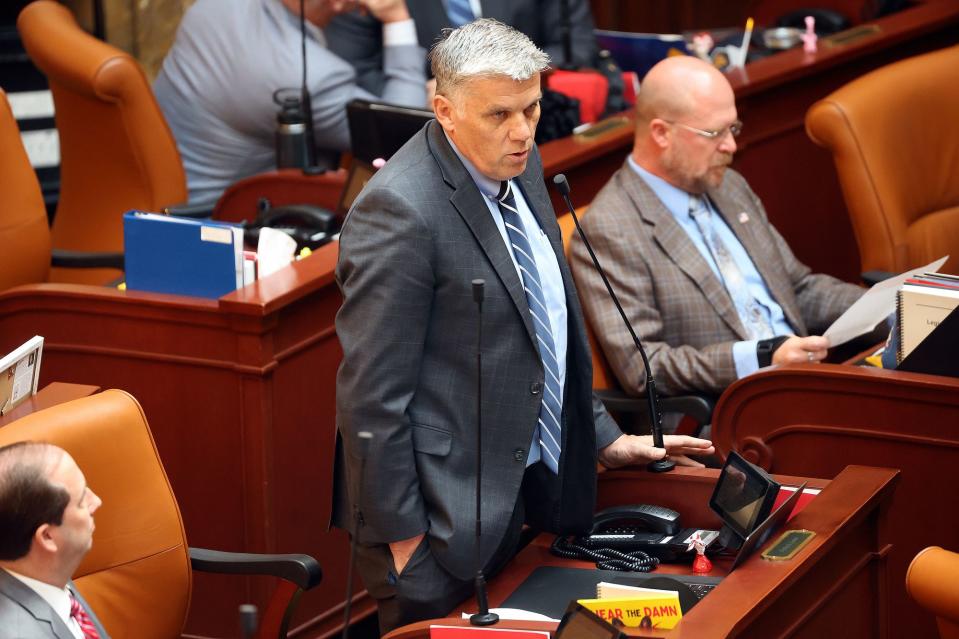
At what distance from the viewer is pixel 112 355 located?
3203 mm

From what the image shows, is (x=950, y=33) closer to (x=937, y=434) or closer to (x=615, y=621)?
(x=937, y=434)

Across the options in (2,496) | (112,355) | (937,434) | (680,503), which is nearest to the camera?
(2,496)

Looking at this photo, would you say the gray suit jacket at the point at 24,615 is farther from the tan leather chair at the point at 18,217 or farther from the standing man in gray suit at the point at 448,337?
the tan leather chair at the point at 18,217

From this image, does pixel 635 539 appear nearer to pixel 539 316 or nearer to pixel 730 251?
pixel 539 316

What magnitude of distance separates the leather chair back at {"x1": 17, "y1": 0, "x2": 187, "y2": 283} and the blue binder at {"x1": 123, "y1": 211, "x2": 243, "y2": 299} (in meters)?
1.09

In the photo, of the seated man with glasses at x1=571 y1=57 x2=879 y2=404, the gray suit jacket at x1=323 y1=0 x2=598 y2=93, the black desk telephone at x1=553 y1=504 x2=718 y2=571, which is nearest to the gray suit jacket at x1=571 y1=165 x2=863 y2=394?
the seated man with glasses at x1=571 y1=57 x2=879 y2=404

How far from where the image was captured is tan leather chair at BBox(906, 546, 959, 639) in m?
2.32

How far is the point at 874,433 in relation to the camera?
118 inches

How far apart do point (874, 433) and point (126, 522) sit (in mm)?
1492

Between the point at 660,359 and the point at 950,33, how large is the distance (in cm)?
237

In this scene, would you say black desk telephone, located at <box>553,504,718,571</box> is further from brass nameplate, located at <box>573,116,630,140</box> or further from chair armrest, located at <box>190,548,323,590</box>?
brass nameplate, located at <box>573,116,630,140</box>

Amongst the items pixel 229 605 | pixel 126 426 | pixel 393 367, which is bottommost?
pixel 229 605

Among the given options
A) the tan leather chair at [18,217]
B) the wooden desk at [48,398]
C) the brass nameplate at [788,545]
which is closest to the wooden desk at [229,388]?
the tan leather chair at [18,217]

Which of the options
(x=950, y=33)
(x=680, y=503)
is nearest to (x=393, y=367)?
(x=680, y=503)
